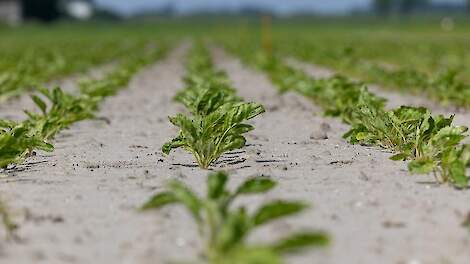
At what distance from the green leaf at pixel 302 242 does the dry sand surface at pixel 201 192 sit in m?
0.19

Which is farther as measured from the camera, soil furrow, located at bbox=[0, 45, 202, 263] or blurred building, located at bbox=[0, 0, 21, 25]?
blurred building, located at bbox=[0, 0, 21, 25]

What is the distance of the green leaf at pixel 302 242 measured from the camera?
3189 millimetres

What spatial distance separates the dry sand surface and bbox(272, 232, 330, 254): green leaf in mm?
186

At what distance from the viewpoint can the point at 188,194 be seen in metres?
3.69

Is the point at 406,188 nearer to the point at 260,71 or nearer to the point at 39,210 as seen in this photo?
the point at 39,210

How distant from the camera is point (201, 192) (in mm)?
5012

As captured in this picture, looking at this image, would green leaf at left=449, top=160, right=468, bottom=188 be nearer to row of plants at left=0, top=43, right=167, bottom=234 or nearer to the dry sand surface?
the dry sand surface

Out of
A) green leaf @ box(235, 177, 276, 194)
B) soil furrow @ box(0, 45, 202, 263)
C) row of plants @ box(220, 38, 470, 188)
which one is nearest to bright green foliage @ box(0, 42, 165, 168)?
soil furrow @ box(0, 45, 202, 263)

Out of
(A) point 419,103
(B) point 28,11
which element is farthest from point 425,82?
(B) point 28,11

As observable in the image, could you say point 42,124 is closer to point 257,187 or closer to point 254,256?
point 257,187

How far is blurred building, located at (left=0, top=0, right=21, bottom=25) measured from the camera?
215ft

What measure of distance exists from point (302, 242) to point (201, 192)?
1.82 metres

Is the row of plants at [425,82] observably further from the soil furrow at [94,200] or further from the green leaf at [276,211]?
the green leaf at [276,211]

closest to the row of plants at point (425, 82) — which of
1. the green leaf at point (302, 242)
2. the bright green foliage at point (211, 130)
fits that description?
the bright green foliage at point (211, 130)
